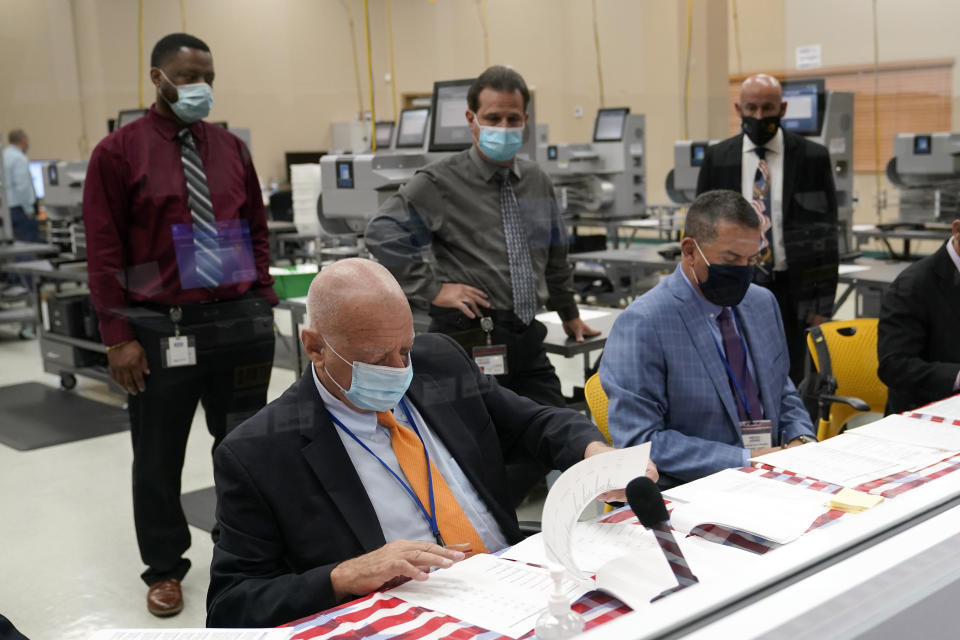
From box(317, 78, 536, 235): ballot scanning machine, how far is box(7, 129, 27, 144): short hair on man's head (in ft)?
4.02

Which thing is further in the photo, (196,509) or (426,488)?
(196,509)

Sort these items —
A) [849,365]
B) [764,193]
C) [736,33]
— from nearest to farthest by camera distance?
[849,365] < [764,193] < [736,33]

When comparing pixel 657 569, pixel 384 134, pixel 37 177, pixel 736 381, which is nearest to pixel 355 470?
pixel 657 569

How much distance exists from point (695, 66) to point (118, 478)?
10.2 feet

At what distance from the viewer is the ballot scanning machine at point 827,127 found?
4.77 m

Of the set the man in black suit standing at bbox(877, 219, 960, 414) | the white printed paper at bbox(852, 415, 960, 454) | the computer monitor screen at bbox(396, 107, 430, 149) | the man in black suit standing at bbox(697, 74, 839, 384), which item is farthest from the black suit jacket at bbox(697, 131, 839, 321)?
the white printed paper at bbox(852, 415, 960, 454)

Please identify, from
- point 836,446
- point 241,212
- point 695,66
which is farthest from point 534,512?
point 695,66

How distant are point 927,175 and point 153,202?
15.1ft

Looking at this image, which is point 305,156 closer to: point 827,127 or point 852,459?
point 852,459

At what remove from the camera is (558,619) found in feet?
3.93

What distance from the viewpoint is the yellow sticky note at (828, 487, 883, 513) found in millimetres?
1669

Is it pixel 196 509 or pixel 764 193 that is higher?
pixel 764 193

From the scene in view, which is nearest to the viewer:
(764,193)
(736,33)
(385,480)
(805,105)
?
(385,480)

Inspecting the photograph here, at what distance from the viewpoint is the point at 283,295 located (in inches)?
120
